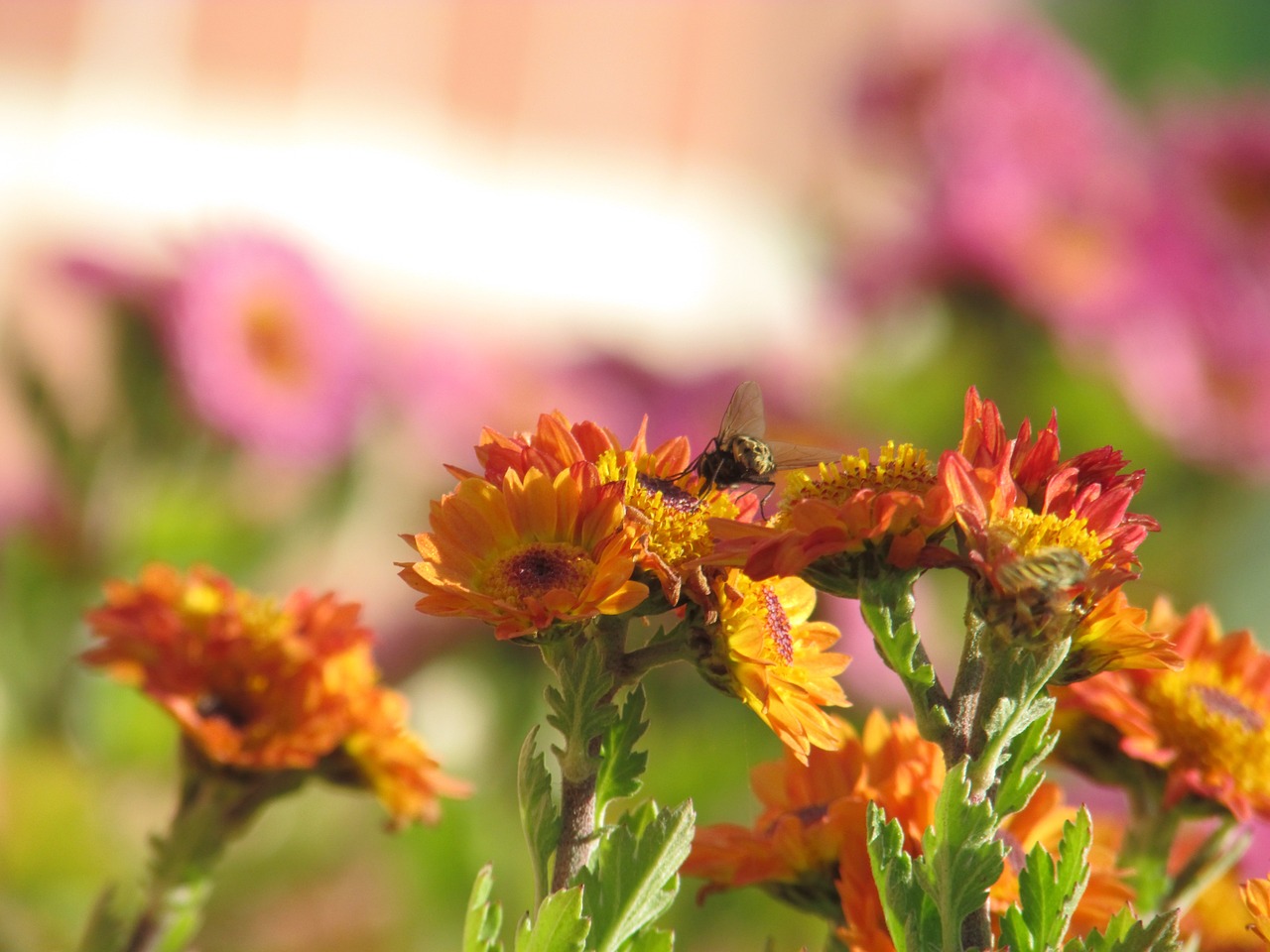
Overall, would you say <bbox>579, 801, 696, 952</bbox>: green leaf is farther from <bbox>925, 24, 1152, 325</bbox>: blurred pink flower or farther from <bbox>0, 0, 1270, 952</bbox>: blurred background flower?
<bbox>925, 24, 1152, 325</bbox>: blurred pink flower

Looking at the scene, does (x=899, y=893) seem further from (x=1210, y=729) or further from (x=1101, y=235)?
(x=1101, y=235)

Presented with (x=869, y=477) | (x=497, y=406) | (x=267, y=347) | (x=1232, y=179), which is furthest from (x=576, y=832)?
(x=1232, y=179)

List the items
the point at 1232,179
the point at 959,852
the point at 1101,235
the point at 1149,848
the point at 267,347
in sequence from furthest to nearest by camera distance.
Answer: the point at 1232,179
the point at 1101,235
the point at 267,347
the point at 1149,848
the point at 959,852

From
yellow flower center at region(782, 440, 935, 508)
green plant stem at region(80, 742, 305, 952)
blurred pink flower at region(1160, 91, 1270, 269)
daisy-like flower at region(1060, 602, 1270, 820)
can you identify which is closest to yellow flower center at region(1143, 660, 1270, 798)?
daisy-like flower at region(1060, 602, 1270, 820)

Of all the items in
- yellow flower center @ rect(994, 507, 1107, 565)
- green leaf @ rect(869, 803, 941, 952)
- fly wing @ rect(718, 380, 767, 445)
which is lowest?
green leaf @ rect(869, 803, 941, 952)

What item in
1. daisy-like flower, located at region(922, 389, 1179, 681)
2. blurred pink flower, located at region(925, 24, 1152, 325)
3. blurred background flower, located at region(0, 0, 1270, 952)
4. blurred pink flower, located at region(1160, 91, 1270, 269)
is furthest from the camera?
blurred pink flower, located at region(1160, 91, 1270, 269)

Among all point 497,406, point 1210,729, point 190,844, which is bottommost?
point 497,406

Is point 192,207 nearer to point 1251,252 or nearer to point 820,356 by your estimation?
point 820,356

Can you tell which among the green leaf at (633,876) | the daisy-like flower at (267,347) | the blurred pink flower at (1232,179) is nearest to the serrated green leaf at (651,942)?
the green leaf at (633,876)
